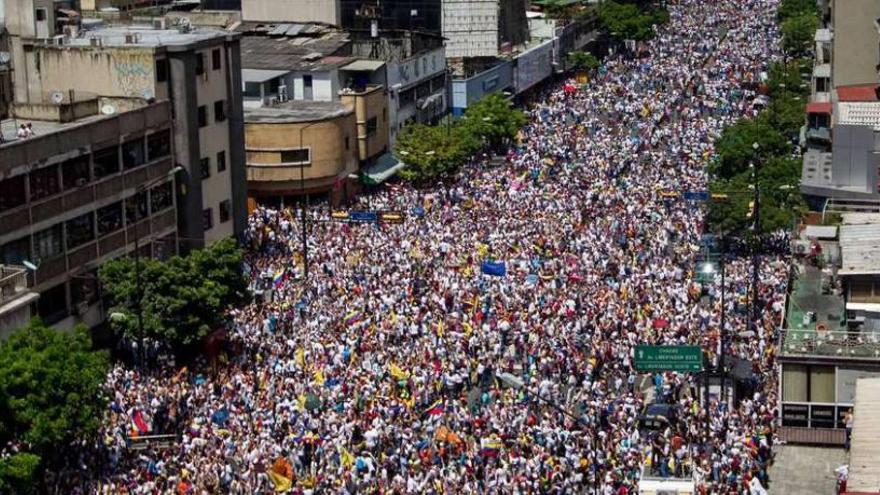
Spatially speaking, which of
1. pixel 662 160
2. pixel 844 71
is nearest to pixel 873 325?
pixel 844 71

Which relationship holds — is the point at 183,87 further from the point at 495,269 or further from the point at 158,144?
the point at 495,269

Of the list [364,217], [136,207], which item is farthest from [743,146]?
[136,207]

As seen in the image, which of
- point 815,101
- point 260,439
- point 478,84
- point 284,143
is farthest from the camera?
point 478,84

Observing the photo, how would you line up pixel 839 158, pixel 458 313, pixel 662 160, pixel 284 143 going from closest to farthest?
pixel 458 313 < pixel 839 158 < pixel 284 143 < pixel 662 160

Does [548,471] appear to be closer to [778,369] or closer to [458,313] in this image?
[778,369]

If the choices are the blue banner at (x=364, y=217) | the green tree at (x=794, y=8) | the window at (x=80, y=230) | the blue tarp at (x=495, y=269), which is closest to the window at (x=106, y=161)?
the window at (x=80, y=230)

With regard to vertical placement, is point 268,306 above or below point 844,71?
below
